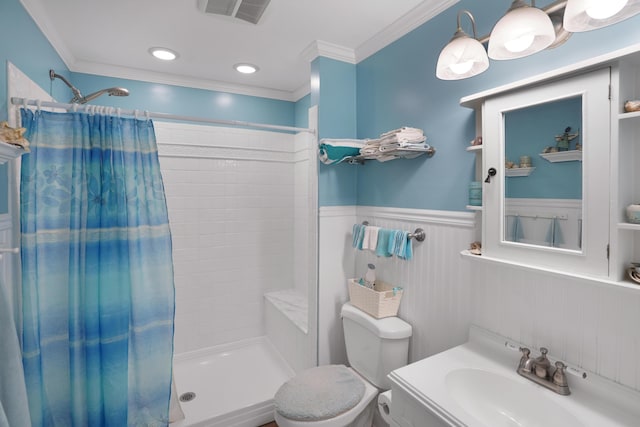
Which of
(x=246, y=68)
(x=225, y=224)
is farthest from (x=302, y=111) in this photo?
(x=225, y=224)

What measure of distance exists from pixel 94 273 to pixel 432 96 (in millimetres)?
1883

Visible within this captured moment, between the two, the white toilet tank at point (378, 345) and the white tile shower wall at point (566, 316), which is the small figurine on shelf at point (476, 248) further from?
the white toilet tank at point (378, 345)

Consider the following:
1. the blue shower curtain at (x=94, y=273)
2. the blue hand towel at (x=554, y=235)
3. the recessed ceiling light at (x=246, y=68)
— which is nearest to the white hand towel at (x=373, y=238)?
the blue hand towel at (x=554, y=235)

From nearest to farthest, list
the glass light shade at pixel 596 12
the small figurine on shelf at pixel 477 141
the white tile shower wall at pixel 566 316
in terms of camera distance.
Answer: the glass light shade at pixel 596 12, the white tile shower wall at pixel 566 316, the small figurine on shelf at pixel 477 141

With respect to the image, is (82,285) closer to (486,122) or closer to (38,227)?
(38,227)

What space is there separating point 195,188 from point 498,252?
233cm

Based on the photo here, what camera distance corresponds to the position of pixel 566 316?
111 cm

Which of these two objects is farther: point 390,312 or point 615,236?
point 390,312

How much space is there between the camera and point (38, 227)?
4.30 feet

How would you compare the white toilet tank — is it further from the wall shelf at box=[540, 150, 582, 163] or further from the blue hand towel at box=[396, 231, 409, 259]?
the wall shelf at box=[540, 150, 582, 163]

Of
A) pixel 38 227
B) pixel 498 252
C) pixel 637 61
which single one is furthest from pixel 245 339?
pixel 637 61

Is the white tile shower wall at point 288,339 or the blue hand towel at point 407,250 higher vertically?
the blue hand towel at point 407,250

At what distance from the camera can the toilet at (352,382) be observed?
1412 millimetres

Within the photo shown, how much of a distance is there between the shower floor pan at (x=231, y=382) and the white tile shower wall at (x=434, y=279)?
1140 millimetres
